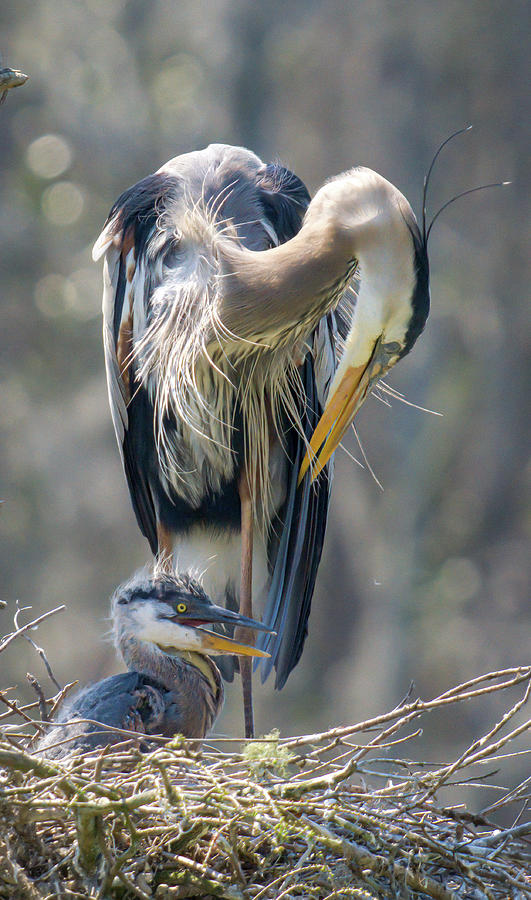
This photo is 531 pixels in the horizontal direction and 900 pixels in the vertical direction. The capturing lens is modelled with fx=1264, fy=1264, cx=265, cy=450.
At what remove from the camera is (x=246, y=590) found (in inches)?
122

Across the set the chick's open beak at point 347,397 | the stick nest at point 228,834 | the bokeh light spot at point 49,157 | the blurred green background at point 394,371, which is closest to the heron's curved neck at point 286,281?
the chick's open beak at point 347,397

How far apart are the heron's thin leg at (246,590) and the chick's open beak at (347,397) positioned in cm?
37

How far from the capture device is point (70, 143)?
7.43 metres

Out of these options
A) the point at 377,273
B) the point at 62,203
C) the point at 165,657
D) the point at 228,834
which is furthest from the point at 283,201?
the point at 62,203

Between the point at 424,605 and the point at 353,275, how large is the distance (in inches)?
150

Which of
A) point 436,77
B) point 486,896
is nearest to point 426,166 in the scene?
point 436,77

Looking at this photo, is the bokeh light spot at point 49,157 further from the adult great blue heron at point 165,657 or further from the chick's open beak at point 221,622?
the chick's open beak at point 221,622

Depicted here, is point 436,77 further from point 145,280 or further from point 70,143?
point 145,280

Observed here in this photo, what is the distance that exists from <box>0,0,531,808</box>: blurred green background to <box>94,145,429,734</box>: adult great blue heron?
10.5ft

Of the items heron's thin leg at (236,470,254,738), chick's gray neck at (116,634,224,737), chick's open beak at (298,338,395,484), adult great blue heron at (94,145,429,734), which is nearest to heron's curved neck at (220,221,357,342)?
adult great blue heron at (94,145,429,734)

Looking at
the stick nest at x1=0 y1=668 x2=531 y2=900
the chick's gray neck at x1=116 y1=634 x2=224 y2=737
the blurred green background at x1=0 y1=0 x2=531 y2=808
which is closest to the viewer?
the stick nest at x1=0 y1=668 x2=531 y2=900

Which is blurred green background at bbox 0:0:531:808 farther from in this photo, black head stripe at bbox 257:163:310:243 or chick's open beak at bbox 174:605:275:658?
chick's open beak at bbox 174:605:275:658

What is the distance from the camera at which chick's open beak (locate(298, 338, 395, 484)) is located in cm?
274

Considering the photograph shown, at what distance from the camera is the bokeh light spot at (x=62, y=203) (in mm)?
7359
